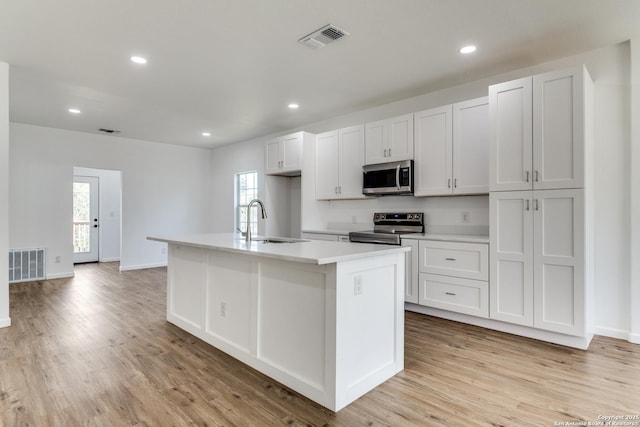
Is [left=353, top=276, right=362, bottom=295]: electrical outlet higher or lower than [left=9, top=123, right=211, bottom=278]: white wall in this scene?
lower

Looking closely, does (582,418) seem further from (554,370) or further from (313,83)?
(313,83)

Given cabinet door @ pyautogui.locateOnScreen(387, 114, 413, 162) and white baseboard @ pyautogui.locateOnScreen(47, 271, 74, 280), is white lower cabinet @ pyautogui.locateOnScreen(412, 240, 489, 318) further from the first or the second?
white baseboard @ pyautogui.locateOnScreen(47, 271, 74, 280)

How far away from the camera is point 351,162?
463cm

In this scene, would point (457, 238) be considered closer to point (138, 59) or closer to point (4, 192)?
point (138, 59)

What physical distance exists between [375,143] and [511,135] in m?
1.63

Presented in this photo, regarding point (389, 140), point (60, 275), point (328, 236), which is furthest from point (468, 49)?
point (60, 275)

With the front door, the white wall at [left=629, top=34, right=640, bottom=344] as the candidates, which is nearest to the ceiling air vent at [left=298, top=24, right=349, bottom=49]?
the white wall at [left=629, top=34, right=640, bottom=344]

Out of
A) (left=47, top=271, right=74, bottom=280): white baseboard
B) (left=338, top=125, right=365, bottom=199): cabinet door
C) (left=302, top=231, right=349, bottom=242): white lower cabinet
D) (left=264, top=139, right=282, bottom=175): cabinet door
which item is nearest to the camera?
(left=302, top=231, right=349, bottom=242): white lower cabinet

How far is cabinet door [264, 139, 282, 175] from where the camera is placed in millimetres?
5418

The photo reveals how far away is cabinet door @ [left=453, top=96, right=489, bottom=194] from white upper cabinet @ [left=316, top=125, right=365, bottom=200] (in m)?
1.25

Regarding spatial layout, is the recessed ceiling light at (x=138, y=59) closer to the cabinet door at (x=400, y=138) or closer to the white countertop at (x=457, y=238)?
the cabinet door at (x=400, y=138)

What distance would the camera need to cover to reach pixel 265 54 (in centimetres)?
315

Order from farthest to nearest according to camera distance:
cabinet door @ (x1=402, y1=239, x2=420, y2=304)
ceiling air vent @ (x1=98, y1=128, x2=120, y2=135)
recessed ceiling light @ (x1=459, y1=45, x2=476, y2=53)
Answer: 1. ceiling air vent @ (x1=98, y1=128, x2=120, y2=135)
2. cabinet door @ (x1=402, y1=239, x2=420, y2=304)
3. recessed ceiling light @ (x1=459, y1=45, x2=476, y2=53)

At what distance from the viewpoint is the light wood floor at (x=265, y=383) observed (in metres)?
1.89
